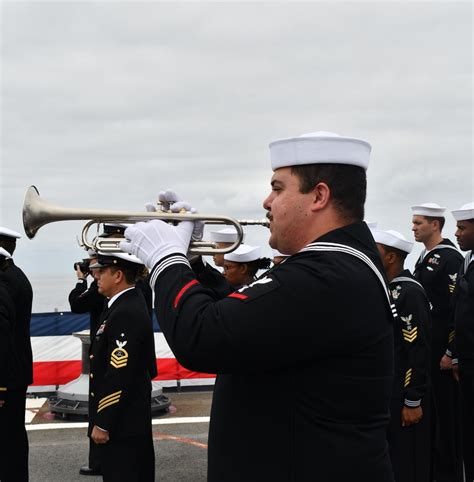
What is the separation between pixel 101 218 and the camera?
2.58 m

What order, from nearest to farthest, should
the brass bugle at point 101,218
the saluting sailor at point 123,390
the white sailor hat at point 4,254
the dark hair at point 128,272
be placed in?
the brass bugle at point 101,218 → the saluting sailor at point 123,390 → the dark hair at point 128,272 → the white sailor hat at point 4,254

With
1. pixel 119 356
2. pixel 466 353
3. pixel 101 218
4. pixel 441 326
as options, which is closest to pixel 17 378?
pixel 119 356

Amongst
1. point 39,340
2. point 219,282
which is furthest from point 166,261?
point 39,340

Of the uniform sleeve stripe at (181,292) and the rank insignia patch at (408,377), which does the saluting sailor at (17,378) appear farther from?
the uniform sleeve stripe at (181,292)

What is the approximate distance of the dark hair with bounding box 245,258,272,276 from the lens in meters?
6.59

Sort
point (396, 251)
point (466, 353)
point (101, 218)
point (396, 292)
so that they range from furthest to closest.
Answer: point (466, 353) → point (396, 251) → point (396, 292) → point (101, 218)

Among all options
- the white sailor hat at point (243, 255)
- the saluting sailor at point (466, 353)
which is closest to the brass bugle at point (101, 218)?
the saluting sailor at point (466, 353)

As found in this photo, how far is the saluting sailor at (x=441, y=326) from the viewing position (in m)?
6.21

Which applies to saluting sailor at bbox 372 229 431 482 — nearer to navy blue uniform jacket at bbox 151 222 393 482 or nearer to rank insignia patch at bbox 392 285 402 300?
rank insignia patch at bbox 392 285 402 300

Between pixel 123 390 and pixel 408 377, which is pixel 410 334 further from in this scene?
pixel 123 390

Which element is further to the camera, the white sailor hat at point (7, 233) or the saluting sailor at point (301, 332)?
the white sailor hat at point (7, 233)

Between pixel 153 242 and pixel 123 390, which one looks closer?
pixel 153 242

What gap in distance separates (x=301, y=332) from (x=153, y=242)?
0.58 m

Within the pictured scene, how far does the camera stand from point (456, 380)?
6.52 meters
